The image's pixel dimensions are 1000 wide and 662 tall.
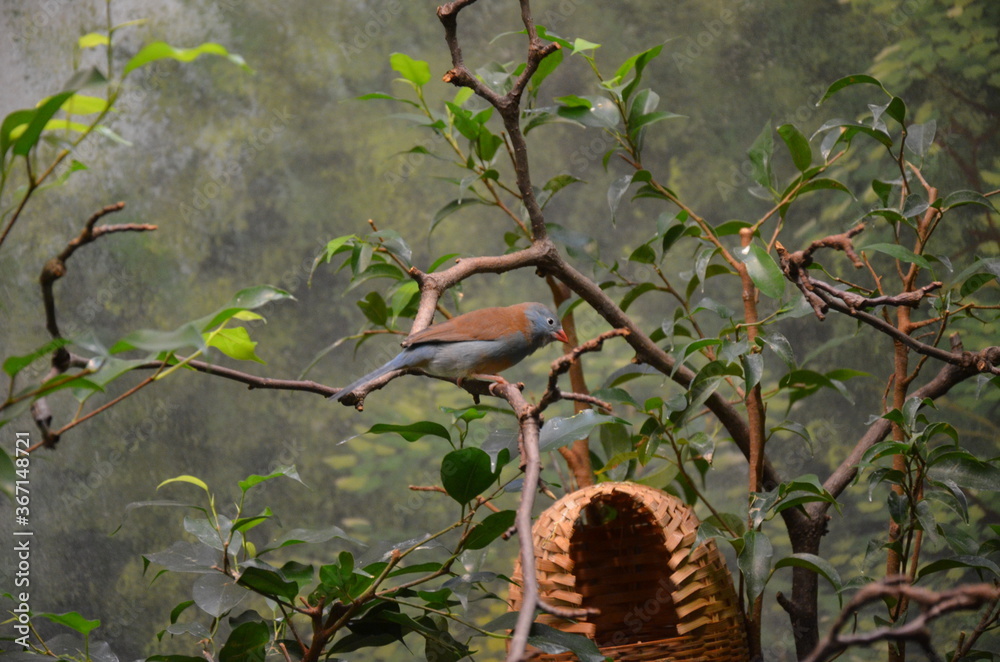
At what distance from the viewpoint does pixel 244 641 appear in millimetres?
1175

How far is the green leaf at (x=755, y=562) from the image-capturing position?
3.98 ft

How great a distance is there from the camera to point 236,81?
2848mm

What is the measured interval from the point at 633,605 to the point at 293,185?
1.96 m

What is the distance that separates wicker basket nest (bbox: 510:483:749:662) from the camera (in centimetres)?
129

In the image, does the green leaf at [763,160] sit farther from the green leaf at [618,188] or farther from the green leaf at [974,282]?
the green leaf at [974,282]

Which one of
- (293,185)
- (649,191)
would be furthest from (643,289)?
(293,185)

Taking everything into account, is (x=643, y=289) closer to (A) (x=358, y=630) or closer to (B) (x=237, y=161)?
(A) (x=358, y=630)

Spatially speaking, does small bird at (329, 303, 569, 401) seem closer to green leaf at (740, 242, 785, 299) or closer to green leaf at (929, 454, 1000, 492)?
green leaf at (740, 242, 785, 299)

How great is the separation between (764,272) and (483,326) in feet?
1.74

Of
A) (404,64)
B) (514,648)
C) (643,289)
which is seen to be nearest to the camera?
(514,648)

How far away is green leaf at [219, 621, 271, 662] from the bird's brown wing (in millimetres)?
521

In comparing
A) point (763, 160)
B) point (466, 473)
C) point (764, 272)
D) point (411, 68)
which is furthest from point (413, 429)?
point (763, 160)

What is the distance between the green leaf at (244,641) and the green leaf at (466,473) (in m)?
0.35

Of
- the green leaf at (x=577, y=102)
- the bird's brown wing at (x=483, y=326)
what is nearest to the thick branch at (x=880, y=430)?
the bird's brown wing at (x=483, y=326)
